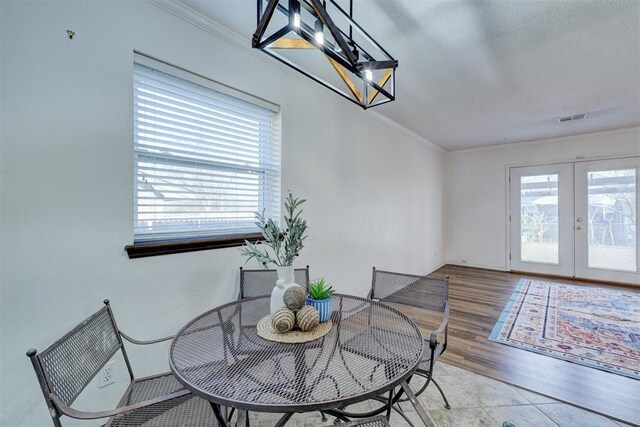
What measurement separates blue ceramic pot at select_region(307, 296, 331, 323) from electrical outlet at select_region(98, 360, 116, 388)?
112 centimetres

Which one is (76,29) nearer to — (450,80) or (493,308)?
(450,80)

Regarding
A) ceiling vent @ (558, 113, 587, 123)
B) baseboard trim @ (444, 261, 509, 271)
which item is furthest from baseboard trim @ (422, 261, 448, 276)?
ceiling vent @ (558, 113, 587, 123)

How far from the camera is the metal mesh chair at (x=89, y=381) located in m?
0.87

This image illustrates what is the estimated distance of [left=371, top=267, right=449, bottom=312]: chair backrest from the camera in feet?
5.81

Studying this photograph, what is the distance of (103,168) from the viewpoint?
1.42m

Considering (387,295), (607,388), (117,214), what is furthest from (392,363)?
(607,388)

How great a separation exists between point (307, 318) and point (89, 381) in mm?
872

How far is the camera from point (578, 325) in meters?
2.96

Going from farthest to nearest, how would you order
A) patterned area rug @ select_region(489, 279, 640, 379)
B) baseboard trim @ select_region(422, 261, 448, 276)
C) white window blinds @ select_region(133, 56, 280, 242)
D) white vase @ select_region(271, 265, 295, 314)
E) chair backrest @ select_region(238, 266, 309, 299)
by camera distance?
baseboard trim @ select_region(422, 261, 448, 276) → patterned area rug @ select_region(489, 279, 640, 379) → chair backrest @ select_region(238, 266, 309, 299) → white window blinds @ select_region(133, 56, 280, 242) → white vase @ select_region(271, 265, 295, 314)

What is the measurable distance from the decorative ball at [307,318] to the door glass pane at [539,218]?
571cm

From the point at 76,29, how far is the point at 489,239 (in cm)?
653

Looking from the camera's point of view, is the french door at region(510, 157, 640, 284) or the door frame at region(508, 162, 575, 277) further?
the door frame at region(508, 162, 575, 277)

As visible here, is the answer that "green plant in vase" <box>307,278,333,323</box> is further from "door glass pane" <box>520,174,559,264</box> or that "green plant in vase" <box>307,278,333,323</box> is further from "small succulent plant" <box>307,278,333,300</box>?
"door glass pane" <box>520,174,559,264</box>

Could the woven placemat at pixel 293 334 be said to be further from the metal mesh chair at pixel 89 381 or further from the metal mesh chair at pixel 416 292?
the metal mesh chair at pixel 416 292
